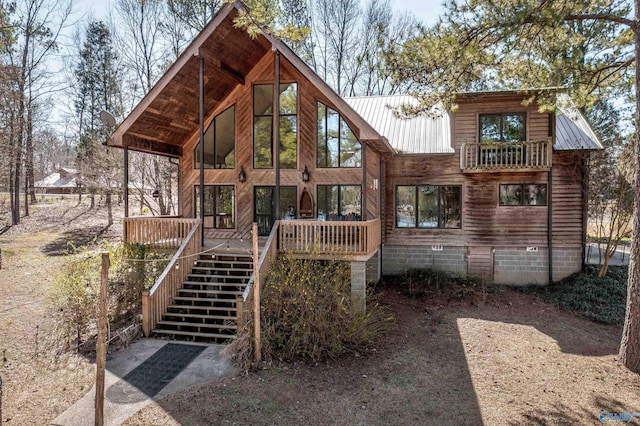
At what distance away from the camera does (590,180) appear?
543 inches

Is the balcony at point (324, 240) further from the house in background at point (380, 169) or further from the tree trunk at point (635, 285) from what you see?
the tree trunk at point (635, 285)

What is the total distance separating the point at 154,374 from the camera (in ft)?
22.2

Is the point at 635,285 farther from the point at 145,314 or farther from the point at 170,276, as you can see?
the point at 145,314

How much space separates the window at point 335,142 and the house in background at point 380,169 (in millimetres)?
33

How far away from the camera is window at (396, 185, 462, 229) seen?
13.9 metres

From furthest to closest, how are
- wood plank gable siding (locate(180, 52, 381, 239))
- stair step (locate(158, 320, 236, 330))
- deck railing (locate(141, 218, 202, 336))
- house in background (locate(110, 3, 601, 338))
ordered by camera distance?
1. wood plank gable siding (locate(180, 52, 381, 239))
2. house in background (locate(110, 3, 601, 338))
3. deck railing (locate(141, 218, 202, 336))
4. stair step (locate(158, 320, 236, 330))

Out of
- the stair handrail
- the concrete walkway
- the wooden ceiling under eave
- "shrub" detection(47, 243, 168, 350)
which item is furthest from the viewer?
the wooden ceiling under eave

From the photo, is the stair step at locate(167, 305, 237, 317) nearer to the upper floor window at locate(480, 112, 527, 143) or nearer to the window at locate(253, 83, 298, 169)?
the window at locate(253, 83, 298, 169)

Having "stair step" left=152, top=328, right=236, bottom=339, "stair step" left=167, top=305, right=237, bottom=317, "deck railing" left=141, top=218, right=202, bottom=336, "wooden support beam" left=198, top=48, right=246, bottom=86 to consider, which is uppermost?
"wooden support beam" left=198, top=48, right=246, bottom=86

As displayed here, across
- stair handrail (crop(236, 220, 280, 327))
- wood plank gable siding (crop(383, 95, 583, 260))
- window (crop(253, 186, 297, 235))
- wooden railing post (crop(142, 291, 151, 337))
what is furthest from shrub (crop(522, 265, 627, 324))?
wooden railing post (crop(142, 291, 151, 337))

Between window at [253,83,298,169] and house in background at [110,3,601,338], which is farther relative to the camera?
window at [253,83,298,169]

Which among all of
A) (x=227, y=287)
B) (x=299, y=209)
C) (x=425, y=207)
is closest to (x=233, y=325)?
(x=227, y=287)

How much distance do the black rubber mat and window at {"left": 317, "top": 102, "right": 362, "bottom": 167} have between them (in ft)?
23.4

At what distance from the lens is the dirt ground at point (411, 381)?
571 cm
